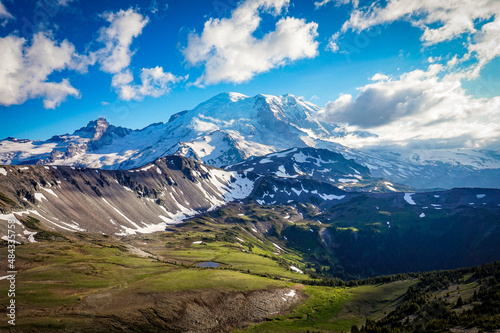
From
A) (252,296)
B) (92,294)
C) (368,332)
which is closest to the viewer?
(368,332)

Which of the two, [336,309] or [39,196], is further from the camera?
[39,196]

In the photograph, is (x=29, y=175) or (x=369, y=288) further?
(x=29, y=175)

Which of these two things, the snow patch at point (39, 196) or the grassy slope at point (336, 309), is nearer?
the grassy slope at point (336, 309)

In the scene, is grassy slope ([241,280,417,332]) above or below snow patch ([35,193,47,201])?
below

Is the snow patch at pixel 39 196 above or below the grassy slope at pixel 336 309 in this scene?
above

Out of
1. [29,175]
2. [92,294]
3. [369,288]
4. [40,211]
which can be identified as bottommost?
[369,288]

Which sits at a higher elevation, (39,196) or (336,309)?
(39,196)

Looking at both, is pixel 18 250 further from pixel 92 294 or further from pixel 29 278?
pixel 92 294

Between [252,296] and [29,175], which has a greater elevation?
[29,175]

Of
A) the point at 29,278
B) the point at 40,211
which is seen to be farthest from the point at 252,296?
the point at 40,211

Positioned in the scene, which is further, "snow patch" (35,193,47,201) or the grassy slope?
"snow patch" (35,193,47,201)

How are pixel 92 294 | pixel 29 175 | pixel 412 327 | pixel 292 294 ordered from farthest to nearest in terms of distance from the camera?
pixel 29 175 → pixel 292 294 → pixel 92 294 → pixel 412 327
